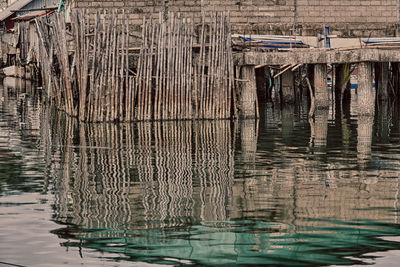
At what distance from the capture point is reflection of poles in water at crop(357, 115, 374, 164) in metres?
16.0

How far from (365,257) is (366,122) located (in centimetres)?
1525

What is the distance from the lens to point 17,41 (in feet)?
178

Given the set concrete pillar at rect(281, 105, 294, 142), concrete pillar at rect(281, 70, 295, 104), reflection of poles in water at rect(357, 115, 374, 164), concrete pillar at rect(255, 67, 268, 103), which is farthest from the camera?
concrete pillar at rect(255, 67, 268, 103)

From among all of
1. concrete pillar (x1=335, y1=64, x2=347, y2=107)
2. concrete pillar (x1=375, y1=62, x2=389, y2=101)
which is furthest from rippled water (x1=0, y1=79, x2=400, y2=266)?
concrete pillar (x1=335, y1=64, x2=347, y2=107)

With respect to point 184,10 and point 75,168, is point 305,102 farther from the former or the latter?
point 75,168

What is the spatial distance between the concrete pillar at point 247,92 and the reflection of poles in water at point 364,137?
2.88m

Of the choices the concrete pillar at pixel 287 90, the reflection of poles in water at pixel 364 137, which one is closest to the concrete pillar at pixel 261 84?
the concrete pillar at pixel 287 90

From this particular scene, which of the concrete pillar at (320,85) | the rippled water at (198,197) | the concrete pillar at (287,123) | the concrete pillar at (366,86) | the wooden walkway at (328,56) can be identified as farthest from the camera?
the concrete pillar at (320,85)

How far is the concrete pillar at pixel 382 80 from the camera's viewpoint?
100 ft

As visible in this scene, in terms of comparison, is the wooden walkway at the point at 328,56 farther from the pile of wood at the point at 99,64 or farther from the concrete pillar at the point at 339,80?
the concrete pillar at the point at 339,80

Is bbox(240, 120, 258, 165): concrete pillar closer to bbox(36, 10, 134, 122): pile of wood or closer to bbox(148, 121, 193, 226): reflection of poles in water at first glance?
bbox(148, 121, 193, 226): reflection of poles in water

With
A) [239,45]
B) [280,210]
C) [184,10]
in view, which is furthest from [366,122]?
[280,210]

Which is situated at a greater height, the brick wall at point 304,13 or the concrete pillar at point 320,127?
the brick wall at point 304,13

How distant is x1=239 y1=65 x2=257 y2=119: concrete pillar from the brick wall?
5.03 m
